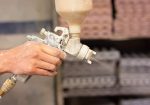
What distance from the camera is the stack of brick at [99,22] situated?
1.64m

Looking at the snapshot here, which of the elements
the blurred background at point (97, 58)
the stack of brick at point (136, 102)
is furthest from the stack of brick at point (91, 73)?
the stack of brick at point (136, 102)

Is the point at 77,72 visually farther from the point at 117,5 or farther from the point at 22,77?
the point at 22,77

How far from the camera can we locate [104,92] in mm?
1751

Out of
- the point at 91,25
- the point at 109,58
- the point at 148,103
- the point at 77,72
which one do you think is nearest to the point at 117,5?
the point at 91,25

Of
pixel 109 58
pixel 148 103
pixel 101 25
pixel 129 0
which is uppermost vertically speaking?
pixel 129 0

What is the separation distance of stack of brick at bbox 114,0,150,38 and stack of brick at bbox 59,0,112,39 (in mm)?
41

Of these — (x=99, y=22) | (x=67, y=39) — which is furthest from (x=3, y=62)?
(x=99, y=22)

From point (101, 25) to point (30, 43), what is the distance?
0.72 m

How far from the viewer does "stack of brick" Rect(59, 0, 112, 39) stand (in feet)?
5.38

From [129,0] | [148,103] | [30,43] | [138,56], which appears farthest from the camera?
[138,56]

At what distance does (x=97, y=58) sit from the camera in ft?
5.63

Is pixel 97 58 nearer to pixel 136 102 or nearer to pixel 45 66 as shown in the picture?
pixel 136 102

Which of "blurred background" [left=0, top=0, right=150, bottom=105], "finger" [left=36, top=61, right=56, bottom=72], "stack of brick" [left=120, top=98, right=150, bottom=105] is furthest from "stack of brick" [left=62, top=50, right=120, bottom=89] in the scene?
"finger" [left=36, top=61, right=56, bottom=72]

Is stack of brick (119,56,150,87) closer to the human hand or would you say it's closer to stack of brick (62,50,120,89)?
stack of brick (62,50,120,89)
